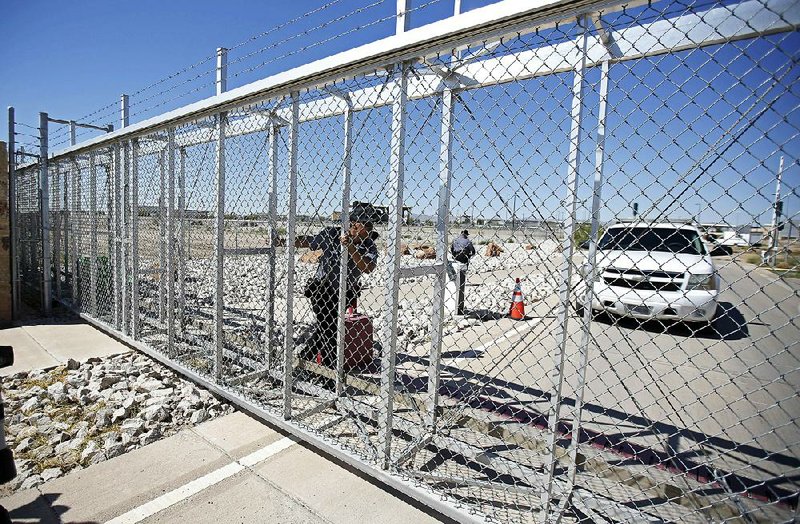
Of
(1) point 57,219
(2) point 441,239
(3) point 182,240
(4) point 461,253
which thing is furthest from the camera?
(4) point 461,253

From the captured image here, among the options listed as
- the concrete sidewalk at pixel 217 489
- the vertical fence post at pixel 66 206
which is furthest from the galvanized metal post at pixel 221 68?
the vertical fence post at pixel 66 206

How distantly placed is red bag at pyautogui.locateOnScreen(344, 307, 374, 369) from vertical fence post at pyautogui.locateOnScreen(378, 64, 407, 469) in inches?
83.0

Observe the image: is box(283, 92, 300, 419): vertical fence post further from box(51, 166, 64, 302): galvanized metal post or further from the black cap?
box(51, 166, 64, 302): galvanized metal post

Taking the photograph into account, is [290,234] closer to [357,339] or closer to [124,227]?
[357,339]

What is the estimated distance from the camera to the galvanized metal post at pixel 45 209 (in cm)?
779

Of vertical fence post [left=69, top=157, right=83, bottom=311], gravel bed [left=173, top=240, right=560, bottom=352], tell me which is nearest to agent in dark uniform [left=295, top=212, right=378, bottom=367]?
gravel bed [left=173, top=240, right=560, bottom=352]

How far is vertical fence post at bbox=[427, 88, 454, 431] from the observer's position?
3.50 metres

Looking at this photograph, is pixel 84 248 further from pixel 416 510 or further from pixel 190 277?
pixel 416 510

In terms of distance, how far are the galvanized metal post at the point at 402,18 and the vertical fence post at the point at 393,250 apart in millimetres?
218

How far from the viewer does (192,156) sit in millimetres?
5648

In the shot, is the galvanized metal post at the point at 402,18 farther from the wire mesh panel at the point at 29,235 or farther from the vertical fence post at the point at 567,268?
the wire mesh panel at the point at 29,235

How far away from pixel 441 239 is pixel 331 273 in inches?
74.7

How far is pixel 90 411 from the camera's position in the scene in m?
4.16

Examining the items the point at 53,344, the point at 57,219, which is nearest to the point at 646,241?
the point at 53,344
